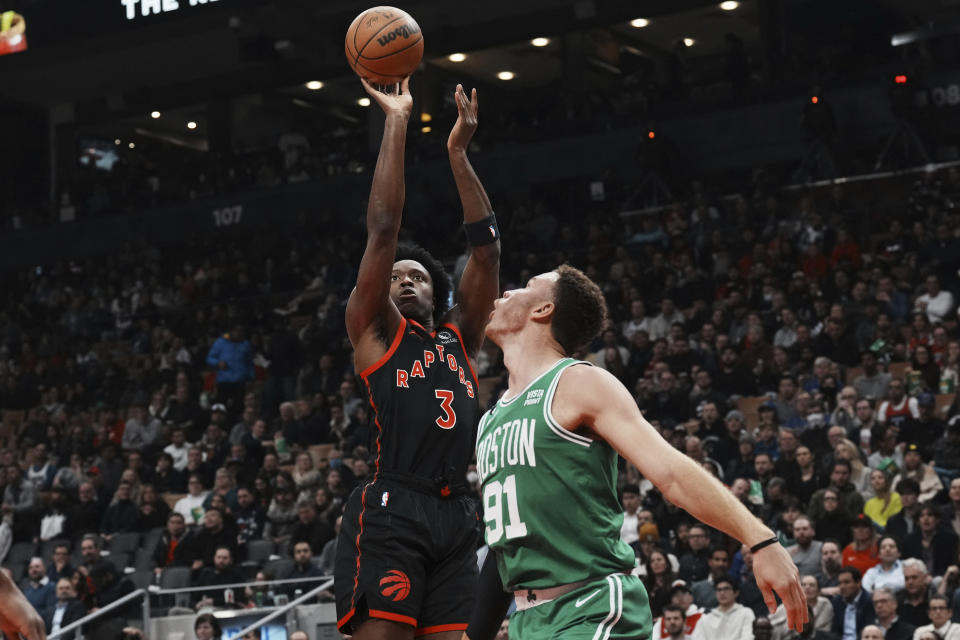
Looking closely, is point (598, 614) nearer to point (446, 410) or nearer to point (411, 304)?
point (446, 410)

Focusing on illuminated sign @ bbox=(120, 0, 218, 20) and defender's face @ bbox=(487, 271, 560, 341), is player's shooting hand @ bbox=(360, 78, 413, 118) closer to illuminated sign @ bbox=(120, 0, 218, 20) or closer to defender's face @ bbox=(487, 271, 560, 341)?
defender's face @ bbox=(487, 271, 560, 341)

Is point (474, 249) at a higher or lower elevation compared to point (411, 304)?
higher

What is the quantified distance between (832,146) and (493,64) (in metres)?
8.99

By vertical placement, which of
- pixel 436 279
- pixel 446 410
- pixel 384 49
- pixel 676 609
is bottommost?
pixel 676 609

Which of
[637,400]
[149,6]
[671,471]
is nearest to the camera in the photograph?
[671,471]

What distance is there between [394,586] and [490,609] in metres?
0.49

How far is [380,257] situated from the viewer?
4984 millimetres

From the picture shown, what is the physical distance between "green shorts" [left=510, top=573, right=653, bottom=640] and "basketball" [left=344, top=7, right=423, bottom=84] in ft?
8.68

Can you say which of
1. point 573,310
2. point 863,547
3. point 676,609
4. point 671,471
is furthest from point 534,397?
point 863,547

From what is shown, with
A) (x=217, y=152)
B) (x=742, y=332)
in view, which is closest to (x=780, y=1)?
(x=742, y=332)

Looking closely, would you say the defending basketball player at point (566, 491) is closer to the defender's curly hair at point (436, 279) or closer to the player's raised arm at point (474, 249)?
the player's raised arm at point (474, 249)

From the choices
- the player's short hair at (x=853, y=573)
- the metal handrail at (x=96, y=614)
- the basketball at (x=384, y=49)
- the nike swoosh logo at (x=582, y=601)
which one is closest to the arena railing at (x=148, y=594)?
the metal handrail at (x=96, y=614)

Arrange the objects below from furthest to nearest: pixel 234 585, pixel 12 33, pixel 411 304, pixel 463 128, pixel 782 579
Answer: pixel 12 33, pixel 234 585, pixel 463 128, pixel 411 304, pixel 782 579

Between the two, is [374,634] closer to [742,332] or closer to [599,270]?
[742,332]
